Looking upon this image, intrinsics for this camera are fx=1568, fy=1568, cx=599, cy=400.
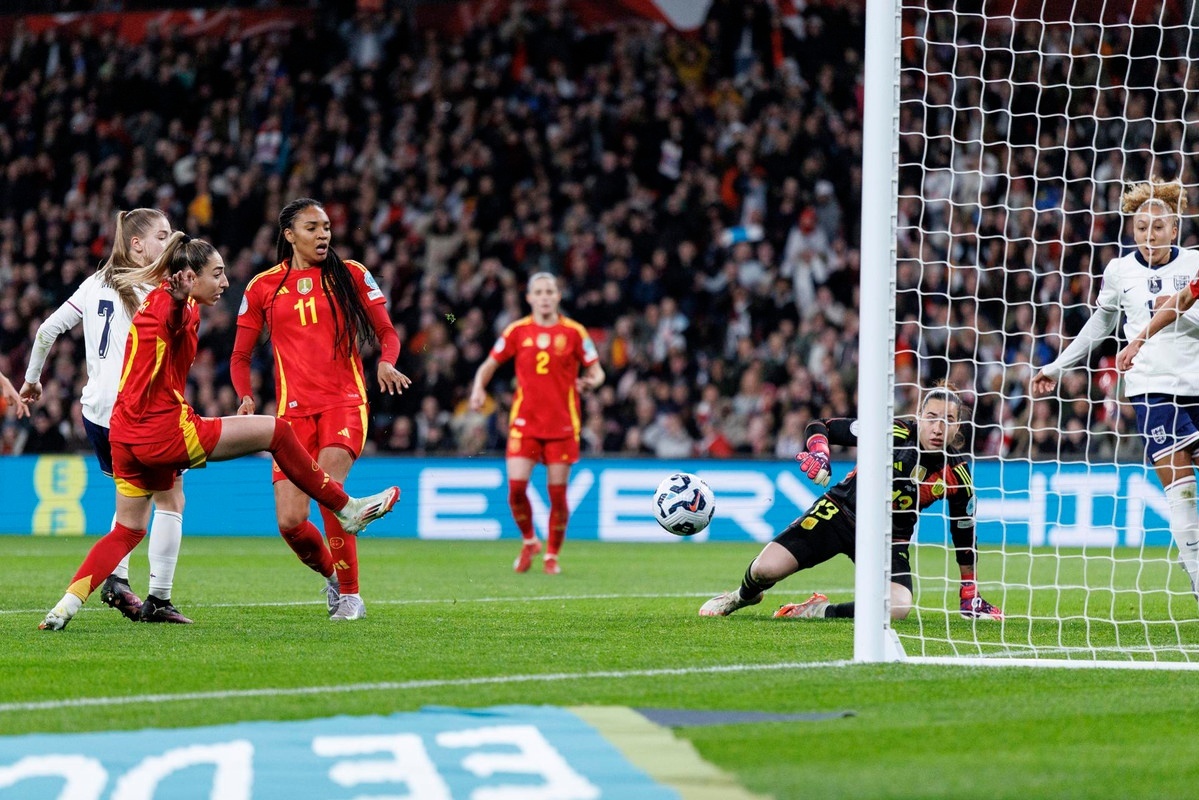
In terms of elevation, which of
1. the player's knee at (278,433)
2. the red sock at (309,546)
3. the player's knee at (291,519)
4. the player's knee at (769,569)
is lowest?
the player's knee at (769,569)

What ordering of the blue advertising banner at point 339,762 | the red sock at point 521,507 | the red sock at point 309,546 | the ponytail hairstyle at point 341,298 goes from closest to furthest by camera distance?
the blue advertising banner at point 339,762
the red sock at point 309,546
the ponytail hairstyle at point 341,298
the red sock at point 521,507

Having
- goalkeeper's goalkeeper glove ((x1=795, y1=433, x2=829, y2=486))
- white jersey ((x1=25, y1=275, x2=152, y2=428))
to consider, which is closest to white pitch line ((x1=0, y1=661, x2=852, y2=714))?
goalkeeper's goalkeeper glove ((x1=795, y1=433, x2=829, y2=486))

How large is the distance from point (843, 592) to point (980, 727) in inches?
216

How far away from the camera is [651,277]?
1844 centimetres

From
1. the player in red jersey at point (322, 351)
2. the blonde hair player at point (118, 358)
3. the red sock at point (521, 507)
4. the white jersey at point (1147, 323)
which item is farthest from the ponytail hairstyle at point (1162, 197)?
the red sock at point (521, 507)

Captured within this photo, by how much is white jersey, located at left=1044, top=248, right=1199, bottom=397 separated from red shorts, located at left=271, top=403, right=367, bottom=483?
3233 mm

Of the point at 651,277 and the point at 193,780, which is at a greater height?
the point at 651,277

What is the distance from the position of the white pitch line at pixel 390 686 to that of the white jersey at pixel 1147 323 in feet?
8.09

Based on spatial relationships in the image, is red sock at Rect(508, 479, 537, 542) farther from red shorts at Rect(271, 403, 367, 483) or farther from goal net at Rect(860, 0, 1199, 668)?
red shorts at Rect(271, 403, 367, 483)

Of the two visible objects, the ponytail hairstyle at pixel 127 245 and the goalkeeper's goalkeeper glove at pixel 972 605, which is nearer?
the ponytail hairstyle at pixel 127 245

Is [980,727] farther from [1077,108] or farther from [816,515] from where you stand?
[1077,108]

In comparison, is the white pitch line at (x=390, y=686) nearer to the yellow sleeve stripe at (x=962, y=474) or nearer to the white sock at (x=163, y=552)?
the yellow sleeve stripe at (x=962, y=474)

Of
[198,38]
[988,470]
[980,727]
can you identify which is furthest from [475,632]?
[198,38]

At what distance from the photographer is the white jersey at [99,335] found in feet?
25.0
